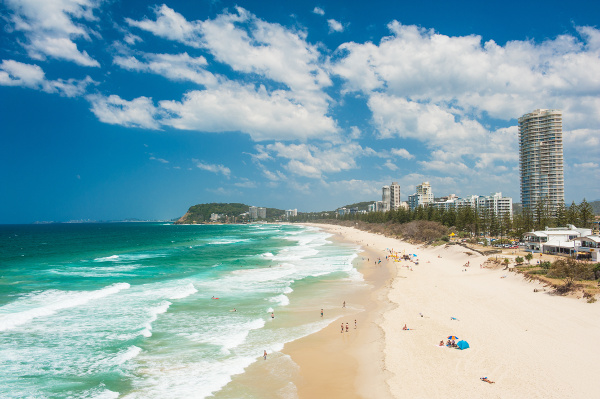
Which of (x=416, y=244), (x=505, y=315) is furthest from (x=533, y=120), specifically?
(x=505, y=315)

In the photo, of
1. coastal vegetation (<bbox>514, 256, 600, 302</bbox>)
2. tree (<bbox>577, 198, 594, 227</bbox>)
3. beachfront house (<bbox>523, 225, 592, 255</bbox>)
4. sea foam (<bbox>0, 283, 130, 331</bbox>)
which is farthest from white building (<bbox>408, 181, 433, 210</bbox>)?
sea foam (<bbox>0, 283, 130, 331</bbox>)

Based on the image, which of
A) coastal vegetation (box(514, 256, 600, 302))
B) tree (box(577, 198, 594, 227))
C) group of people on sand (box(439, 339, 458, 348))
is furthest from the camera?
tree (box(577, 198, 594, 227))

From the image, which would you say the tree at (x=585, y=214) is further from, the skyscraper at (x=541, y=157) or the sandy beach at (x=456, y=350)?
the skyscraper at (x=541, y=157)

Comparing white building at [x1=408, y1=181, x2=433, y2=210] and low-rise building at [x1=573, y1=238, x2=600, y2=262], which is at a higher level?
white building at [x1=408, y1=181, x2=433, y2=210]

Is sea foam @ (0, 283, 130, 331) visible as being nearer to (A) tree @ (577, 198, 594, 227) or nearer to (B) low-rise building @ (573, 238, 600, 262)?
(B) low-rise building @ (573, 238, 600, 262)

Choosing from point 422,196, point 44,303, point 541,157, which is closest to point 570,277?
point 44,303
